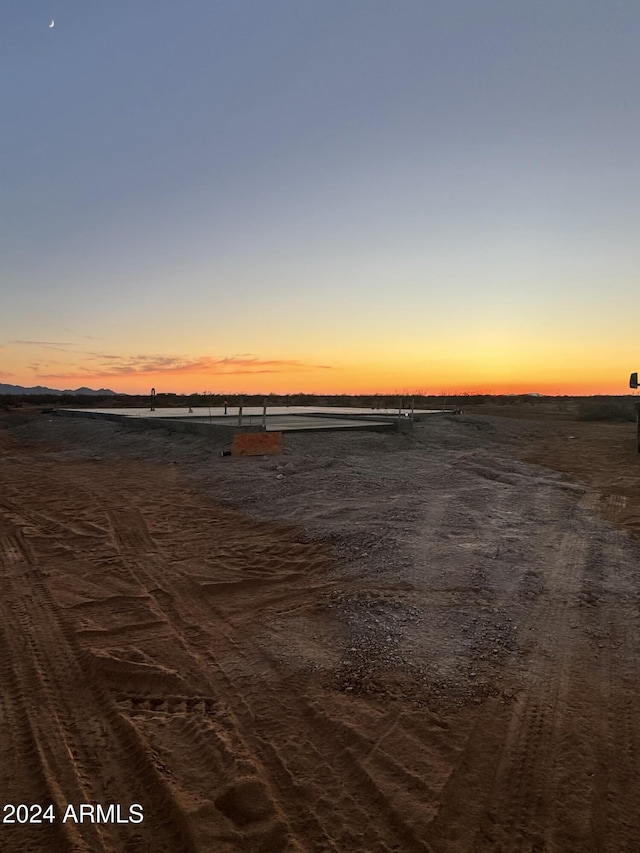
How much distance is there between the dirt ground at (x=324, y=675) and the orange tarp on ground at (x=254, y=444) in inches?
145

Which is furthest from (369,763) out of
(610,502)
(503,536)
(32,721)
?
(610,502)

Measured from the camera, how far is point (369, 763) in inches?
110

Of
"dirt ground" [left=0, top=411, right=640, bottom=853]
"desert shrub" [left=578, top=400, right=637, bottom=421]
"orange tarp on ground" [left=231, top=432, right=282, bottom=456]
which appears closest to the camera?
"dirt ground" [left=0, top=411, right=640, bottom=853]

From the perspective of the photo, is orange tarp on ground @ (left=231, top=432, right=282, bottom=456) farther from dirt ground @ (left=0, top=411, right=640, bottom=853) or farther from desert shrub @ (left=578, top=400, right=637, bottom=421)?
desert shrub @ (left=578, top=400, right=637, bottom=421)

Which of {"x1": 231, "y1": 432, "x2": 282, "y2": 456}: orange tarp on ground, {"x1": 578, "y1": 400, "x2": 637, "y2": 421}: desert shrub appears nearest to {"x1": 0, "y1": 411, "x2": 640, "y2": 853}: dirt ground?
{"x1": 231, "y1": 432, "x2": 282, "y2": 456}: orange tarp on ground

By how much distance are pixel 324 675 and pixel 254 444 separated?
341 inches

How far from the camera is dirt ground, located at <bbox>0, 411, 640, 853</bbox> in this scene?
97.8 inches

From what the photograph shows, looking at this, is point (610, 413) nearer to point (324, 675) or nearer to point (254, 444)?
point (254, 444)

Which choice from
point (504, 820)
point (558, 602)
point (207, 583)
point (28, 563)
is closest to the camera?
point (504, 820)

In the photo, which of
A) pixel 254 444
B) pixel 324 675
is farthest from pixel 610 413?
pixel 324 675

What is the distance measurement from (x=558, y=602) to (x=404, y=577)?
140 centimetres

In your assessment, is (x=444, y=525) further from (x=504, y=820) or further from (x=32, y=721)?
(x=32, y=721)

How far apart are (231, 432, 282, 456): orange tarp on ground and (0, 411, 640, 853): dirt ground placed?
3.69 m

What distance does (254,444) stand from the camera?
1208cm
